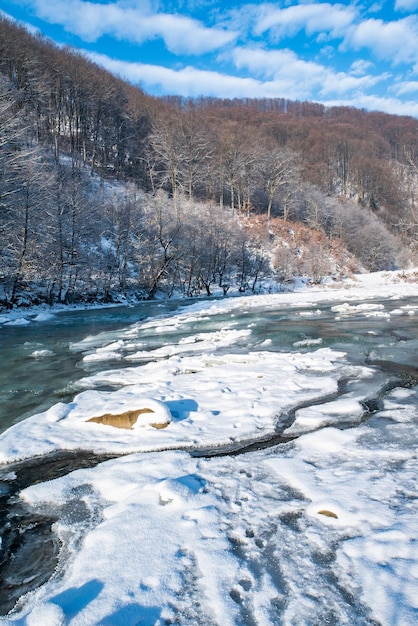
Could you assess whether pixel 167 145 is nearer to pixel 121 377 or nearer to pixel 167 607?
pixel 121 377

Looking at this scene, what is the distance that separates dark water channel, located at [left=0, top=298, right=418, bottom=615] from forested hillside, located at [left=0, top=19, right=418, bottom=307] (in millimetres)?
6038

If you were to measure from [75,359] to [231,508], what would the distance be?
754 cm

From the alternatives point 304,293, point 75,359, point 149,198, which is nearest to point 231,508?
point 75,359

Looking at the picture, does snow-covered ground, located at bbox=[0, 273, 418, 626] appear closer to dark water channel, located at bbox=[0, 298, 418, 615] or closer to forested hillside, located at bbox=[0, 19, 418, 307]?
dark water channel, located at bbox=[0, 298, 418, 615]

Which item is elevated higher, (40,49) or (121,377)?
(40,49)

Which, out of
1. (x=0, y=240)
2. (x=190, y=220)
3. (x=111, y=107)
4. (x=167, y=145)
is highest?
(x=111, y=107)

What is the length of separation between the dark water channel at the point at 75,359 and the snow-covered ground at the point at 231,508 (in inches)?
6.7

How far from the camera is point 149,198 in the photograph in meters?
36.8

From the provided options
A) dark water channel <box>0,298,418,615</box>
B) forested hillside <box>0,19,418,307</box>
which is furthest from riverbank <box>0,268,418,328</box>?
dark water channel <box>0,298,418,615</box>

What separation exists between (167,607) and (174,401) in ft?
12.4

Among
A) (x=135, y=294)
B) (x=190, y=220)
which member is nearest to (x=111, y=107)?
(x=190, y=220)

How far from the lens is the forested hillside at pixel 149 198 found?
22.2 meters

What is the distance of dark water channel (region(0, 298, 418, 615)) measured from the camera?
9.87 feet

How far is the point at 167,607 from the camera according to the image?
2299 millimetres
